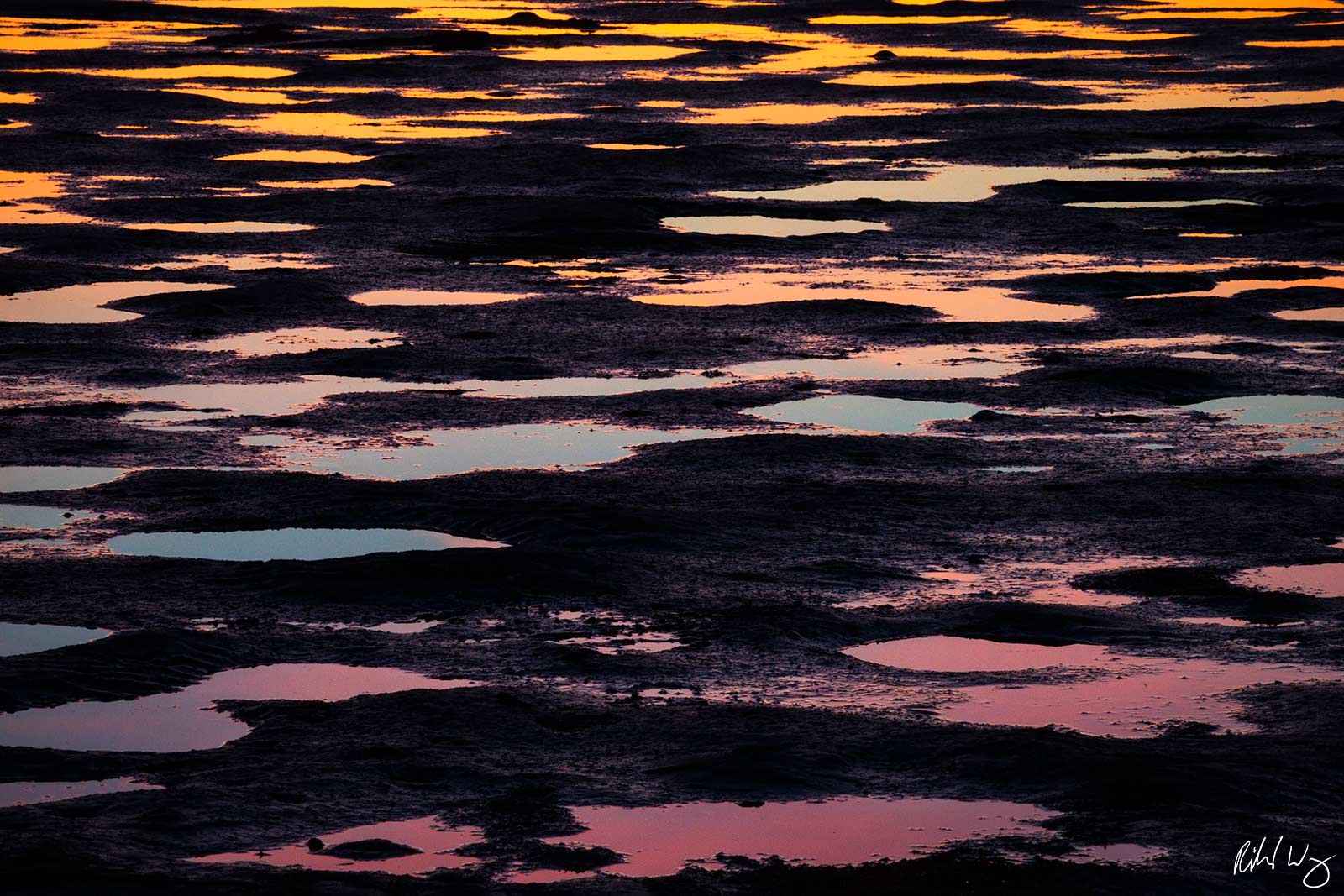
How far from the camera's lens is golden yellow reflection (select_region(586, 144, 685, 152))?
22.2 metres

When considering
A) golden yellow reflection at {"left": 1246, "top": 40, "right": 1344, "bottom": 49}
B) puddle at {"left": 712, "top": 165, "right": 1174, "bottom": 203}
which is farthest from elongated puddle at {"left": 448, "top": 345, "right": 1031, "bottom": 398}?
golden yellow reflection at {"left": 1246, "top": 40, "right": 1344, "bottom": 49}

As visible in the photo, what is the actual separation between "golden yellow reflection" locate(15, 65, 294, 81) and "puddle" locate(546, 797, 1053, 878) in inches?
959

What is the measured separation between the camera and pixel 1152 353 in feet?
43.1

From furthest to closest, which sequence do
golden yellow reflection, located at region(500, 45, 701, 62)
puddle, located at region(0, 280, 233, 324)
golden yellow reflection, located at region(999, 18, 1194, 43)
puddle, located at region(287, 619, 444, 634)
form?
1. golden yellow reflection, located at region(999, 18, 1194, 43)
2. golden yellow reflection, located at region(500, 45, 701, 62)
3. puddle, located at region(0, 280, 233, 324)
4. puddle, located at region(287, 619, 444, 634)

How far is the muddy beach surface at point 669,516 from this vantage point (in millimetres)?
6430

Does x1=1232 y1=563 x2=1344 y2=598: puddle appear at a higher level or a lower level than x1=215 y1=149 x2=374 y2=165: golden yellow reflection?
lower

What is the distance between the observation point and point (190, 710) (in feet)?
24.3

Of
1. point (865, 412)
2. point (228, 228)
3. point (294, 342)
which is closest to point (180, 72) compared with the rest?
point (228, 228)

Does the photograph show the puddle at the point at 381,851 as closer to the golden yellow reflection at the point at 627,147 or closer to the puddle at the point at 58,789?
the puddle at the point at 58,789

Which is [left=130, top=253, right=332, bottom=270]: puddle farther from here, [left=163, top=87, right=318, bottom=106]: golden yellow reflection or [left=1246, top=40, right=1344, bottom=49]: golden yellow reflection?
[left=1246, top=40, right=1344, bottom=49]: golden yellow reflection

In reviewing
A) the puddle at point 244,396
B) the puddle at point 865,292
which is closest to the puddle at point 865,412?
the puddle at point 244,396

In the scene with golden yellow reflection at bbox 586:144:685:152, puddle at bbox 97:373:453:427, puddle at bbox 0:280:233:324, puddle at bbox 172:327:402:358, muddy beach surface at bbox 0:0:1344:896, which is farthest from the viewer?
golden yellow reflection at bbox 586:144:685:152

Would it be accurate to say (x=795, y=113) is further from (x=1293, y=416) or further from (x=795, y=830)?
(x=795, y=830)
